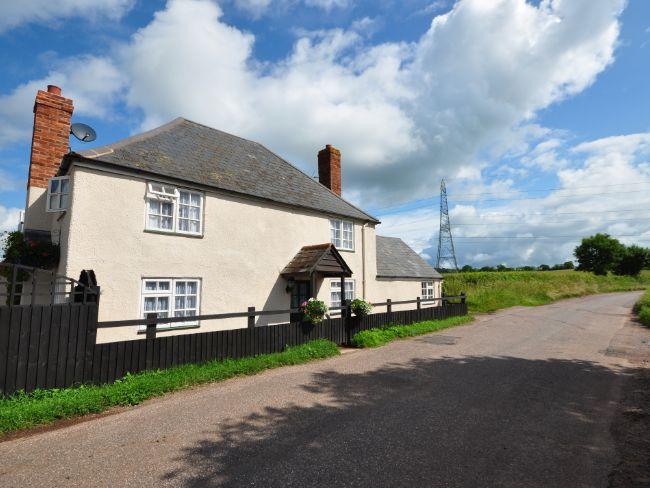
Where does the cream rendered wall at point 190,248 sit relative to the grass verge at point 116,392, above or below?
above

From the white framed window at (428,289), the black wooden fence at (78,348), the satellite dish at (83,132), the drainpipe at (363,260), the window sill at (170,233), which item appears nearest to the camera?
the black wooden fence at (78,348)

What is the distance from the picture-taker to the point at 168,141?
13.2 meters

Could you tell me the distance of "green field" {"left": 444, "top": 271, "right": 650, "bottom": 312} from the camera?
27.1 meters

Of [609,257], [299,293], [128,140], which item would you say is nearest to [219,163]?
[128,140]

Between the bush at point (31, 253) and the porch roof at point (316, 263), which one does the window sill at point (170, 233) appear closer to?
the bush at point (31, 253)

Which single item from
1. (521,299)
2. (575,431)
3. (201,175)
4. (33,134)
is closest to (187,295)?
(201,175)

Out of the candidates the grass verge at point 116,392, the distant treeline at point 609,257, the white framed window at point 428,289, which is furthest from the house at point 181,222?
the distant treeline at point 609,257

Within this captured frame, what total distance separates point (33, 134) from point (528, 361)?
17.0 meters

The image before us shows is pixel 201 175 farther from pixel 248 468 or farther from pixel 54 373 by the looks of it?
pixel 248 468

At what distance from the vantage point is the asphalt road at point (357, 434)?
4.33m

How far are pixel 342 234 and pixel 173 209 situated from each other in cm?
821

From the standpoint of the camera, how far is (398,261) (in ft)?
77.2

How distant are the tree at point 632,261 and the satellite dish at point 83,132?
8615 cm

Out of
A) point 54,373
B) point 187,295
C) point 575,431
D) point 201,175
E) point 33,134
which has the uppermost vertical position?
point 33,134
